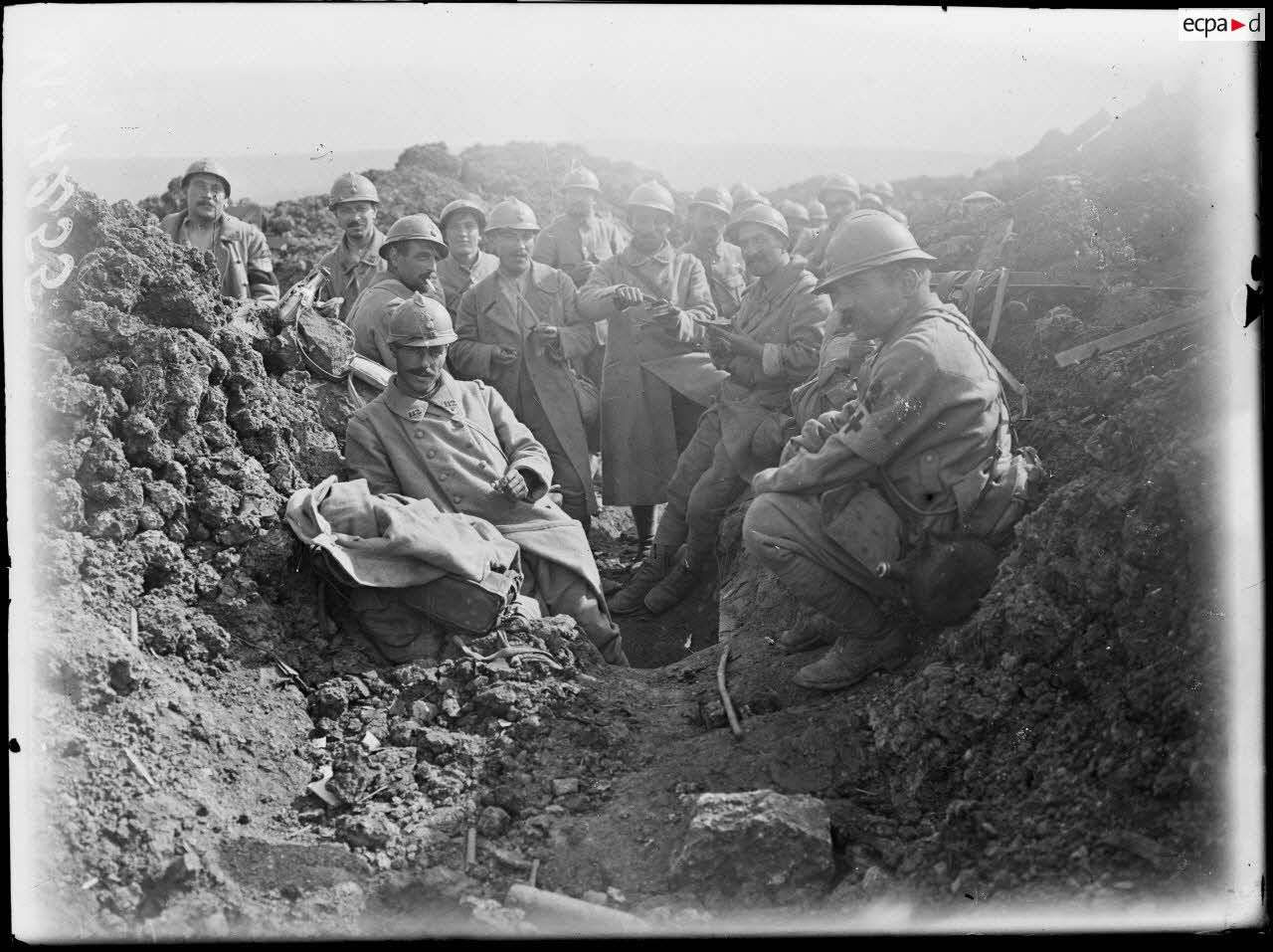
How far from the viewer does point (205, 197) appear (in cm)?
1005

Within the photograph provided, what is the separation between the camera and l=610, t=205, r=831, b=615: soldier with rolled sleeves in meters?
7.72

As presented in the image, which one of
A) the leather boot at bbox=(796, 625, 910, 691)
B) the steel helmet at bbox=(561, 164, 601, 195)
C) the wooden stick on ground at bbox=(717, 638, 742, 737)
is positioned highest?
the steel helmet at bbox=(561, 164, 601, 195)

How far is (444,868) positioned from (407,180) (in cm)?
1486

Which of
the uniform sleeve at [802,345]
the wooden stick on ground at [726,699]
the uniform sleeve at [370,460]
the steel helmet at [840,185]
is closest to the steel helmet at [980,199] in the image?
the steel helmet at [840,185]

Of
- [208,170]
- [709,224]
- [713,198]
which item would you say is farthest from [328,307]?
[713,198]

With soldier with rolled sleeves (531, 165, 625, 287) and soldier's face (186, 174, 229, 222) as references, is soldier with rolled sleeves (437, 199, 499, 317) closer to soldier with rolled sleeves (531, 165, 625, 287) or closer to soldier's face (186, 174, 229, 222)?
soldier with rolled sleeves (531, 165, 625, 287)

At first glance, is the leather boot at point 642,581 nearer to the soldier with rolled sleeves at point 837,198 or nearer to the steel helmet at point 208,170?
the soldier with rolled sleeves at point 837,198

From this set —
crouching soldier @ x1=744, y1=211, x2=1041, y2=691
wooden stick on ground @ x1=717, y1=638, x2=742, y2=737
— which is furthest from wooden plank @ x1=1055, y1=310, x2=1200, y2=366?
wooden stick on ground @ x1=717, y1=638, x2=742, y2=737

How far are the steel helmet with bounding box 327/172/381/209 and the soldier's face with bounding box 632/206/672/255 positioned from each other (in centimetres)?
248

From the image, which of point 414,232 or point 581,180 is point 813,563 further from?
point 581,180

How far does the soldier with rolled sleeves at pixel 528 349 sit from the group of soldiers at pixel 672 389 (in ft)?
0.05

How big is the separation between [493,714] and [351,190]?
604cm

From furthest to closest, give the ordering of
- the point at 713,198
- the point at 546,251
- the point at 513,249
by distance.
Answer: the point at 546,251 < the point at 713,198 < the point at 513,249

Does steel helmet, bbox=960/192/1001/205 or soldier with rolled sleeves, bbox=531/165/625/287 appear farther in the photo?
steel helmet, bbox=960/192/1001/205
